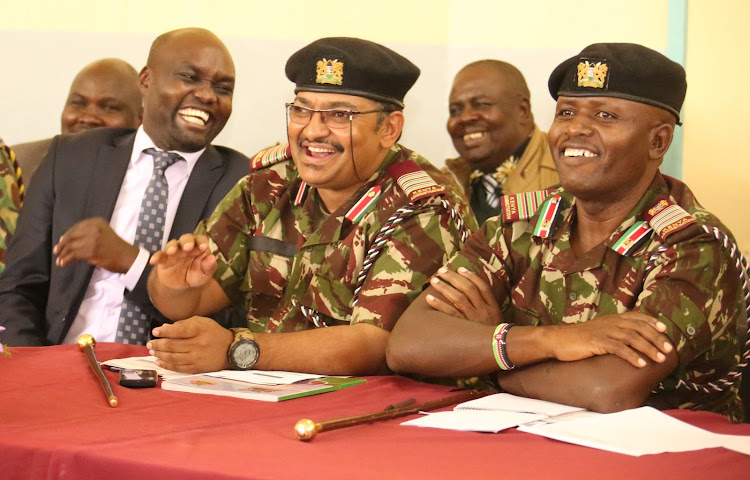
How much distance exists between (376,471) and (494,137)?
3690mm

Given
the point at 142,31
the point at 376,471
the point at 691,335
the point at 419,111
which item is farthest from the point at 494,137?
the point at 376,471

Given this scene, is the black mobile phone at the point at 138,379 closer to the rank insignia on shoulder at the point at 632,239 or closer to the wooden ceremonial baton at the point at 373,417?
the wooden ceremonial baton at the point at 373,417

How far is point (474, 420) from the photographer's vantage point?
6.22 feet

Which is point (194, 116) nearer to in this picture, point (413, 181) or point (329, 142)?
point (329, 142)

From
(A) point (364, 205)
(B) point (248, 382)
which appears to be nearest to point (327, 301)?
(A) point (364, 205)

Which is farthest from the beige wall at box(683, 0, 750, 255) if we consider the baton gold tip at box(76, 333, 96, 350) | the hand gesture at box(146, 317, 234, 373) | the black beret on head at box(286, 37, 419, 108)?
the baton gold tip at box(76, 333, 96, 350)

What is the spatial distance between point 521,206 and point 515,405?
782mm

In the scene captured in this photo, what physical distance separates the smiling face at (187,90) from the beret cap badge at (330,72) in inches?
47.4

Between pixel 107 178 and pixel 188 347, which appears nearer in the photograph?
pixel 188 347

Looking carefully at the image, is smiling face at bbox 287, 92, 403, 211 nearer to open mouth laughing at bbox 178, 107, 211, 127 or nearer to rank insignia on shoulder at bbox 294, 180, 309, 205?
rank insignia on shoulder at bbox 294, 180, 309, 205

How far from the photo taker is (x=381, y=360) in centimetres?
271

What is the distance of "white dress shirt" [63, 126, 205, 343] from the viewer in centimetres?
357

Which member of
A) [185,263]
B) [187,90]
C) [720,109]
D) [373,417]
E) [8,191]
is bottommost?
[373,417]

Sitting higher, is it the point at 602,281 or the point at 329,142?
the point at 329,142
